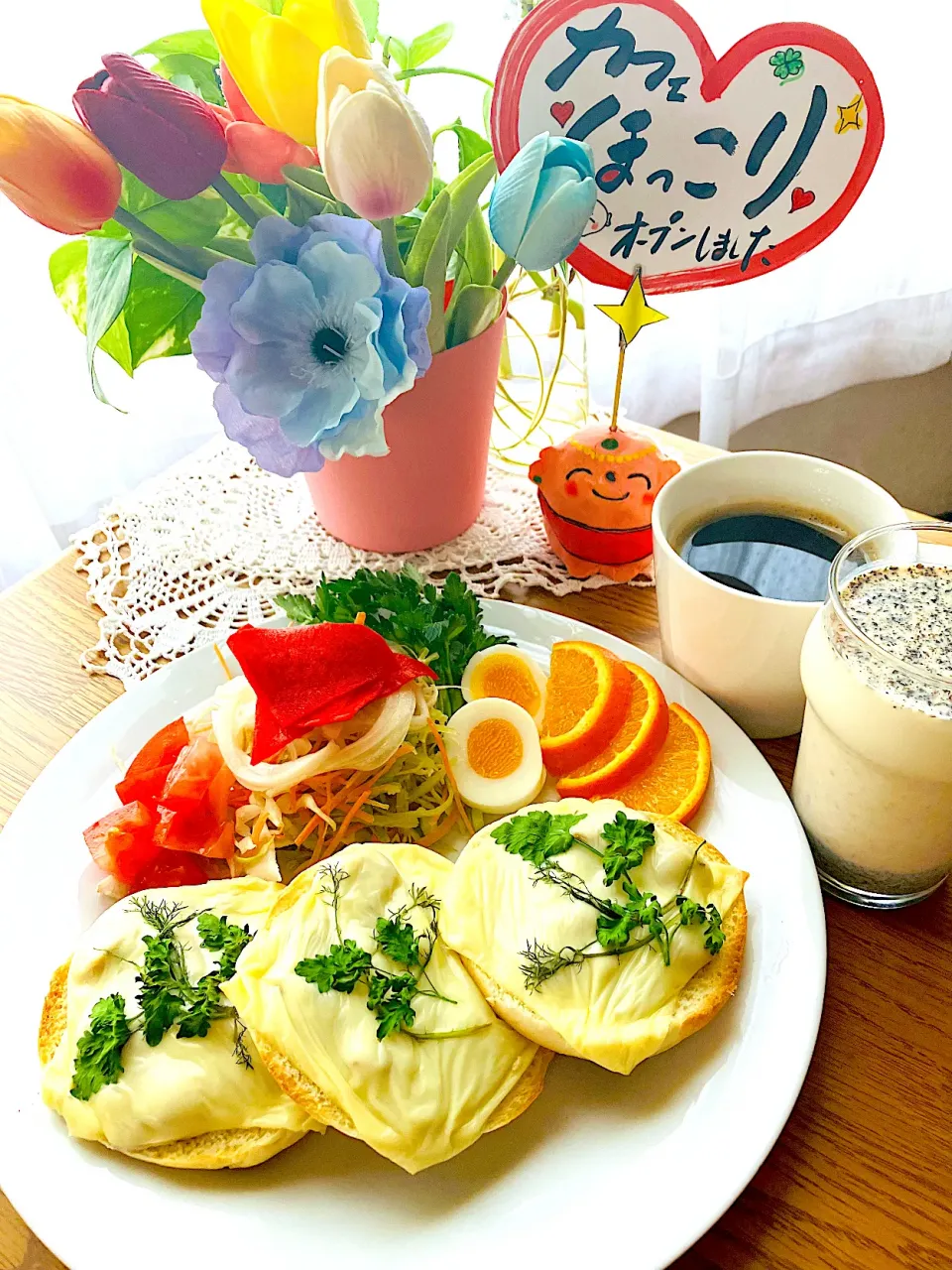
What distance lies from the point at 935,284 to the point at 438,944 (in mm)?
2470

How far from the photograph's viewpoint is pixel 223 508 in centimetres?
189

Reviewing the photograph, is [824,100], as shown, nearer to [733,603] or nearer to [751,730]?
[733,603]

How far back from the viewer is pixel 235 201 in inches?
50.8

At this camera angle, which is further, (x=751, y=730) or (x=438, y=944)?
(x=751, y=730)

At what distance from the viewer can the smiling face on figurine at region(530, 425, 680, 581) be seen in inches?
64.8

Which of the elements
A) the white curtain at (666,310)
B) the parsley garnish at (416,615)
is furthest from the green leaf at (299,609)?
the white curtain at (666,310)

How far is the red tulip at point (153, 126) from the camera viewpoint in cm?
112

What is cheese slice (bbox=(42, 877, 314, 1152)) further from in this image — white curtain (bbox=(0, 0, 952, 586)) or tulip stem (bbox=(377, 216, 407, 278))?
white curtain (bbox=(0, 0, 952, 586))

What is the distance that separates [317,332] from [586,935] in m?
0.82

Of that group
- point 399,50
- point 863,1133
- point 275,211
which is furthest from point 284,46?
point 863,1133

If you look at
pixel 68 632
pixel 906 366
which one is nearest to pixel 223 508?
pixel 68 632

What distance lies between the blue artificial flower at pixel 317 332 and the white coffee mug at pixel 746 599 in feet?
1.42

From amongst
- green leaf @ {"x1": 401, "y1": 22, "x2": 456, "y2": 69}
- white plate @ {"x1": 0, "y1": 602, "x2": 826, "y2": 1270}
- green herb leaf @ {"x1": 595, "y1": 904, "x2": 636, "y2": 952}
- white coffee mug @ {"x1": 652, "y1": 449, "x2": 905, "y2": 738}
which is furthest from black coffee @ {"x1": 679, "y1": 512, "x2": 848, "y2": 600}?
green leaf @ {"x1": 401, "y1": 22, "x2": 456, "y2": 69}

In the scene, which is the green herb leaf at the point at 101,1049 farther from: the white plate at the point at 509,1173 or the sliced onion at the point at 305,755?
the sliced onion at the point at 305,755
